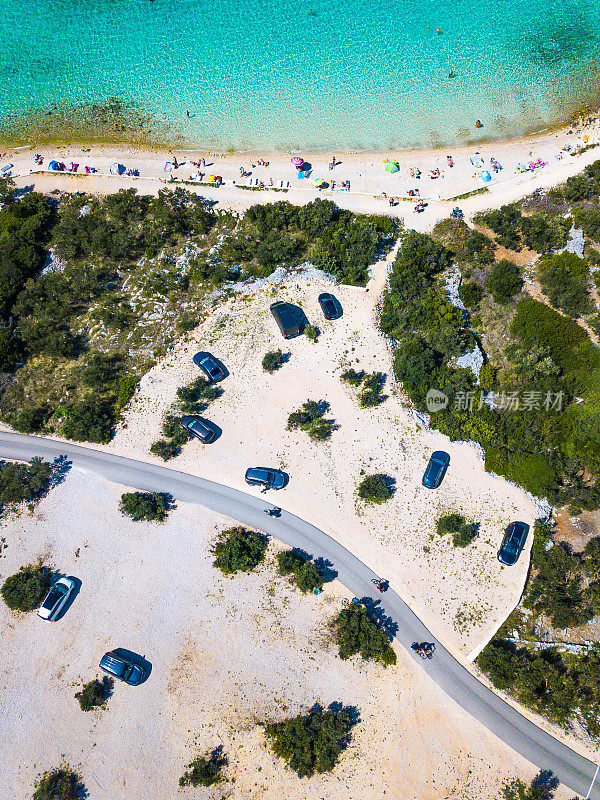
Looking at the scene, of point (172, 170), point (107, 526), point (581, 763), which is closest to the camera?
point (581, 763)

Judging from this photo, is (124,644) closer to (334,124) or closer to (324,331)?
(324,331)

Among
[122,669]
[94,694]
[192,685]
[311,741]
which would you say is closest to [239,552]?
[192,685]

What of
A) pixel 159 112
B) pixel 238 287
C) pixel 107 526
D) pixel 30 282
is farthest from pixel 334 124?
pixel 107 526

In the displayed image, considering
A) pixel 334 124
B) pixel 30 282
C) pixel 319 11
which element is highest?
pixel 319 11

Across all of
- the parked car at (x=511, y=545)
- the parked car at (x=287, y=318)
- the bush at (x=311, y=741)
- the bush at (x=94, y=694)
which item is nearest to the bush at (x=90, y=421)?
the parked car at (x=287, y=318)

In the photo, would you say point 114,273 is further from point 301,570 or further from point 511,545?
point 511,545

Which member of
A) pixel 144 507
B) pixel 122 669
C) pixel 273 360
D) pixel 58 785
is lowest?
pixel 58 785

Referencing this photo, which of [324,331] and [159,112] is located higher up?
[159,112]

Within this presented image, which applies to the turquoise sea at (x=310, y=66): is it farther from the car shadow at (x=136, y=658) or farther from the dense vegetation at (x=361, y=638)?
the car shadow at (x=136, y=658)
